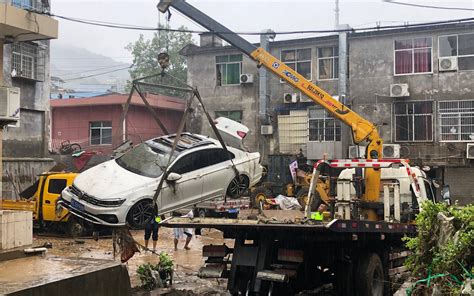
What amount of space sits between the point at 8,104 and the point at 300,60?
17169mm

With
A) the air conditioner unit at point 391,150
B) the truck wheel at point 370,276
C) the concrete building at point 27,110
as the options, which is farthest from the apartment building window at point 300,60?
the truck wheel at point 370,276

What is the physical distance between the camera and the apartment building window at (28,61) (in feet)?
64.1

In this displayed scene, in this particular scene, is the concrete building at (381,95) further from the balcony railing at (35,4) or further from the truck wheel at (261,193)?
the balcony railing at (35,4)

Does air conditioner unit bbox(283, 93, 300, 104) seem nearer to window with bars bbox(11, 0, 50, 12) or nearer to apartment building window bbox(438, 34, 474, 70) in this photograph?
apartment building window bbox(438, 34, 474, 70)

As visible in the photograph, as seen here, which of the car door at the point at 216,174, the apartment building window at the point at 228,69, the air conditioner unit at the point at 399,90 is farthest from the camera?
the apartment building window at the point at 228,69

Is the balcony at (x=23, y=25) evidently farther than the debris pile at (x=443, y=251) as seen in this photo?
Yes

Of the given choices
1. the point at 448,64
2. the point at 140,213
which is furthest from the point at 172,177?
the point at 448,64

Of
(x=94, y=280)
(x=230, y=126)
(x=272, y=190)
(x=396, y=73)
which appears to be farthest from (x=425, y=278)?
(x=396, y=73)

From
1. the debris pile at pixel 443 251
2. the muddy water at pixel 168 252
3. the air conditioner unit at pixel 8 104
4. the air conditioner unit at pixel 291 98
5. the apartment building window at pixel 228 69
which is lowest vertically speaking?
the muddy water at pixel 168 252

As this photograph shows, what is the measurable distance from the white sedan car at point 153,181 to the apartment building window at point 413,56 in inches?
558

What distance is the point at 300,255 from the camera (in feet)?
22.4

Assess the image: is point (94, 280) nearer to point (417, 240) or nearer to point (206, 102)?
point (417, 240)

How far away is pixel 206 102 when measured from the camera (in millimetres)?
26672

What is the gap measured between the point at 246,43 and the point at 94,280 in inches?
325
